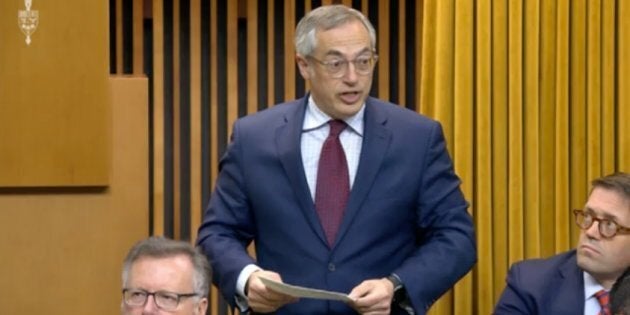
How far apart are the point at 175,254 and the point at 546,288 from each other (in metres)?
1.20

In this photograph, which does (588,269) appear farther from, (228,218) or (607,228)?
(228,218)

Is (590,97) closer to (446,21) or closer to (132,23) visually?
(446,21)

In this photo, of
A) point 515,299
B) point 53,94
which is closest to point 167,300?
point 53,94

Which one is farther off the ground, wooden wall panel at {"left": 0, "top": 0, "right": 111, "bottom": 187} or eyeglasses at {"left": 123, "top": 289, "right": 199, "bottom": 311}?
wooden wall panel at {"left": 0, "top": 0, "right": 111, "bottom": 187}

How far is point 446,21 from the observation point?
12.6ft

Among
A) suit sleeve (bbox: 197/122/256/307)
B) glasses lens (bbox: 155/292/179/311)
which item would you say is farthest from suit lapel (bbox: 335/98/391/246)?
glasses lens (bbox: 155/292/179/311)

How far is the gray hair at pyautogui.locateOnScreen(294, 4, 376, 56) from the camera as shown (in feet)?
9.68

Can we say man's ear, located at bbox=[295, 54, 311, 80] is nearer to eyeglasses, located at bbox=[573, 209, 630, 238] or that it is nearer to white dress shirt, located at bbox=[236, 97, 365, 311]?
white dress shirt, located at bbox=[236, 97, 365, 311]

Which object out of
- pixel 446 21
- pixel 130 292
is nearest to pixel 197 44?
pixel 446 21

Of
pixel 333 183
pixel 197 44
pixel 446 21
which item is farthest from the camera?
pixel 197 44

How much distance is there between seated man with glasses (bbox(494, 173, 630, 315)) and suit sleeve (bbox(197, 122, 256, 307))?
77 cm

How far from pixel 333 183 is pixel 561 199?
1117 mm

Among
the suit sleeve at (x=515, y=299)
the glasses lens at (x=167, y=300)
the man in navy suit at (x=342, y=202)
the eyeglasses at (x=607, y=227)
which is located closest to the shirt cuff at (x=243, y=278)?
the man in navy suit at (x=342, y=202)

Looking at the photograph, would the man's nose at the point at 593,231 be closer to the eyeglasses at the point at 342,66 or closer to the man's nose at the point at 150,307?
the eyeglasses at the point at 342,66
